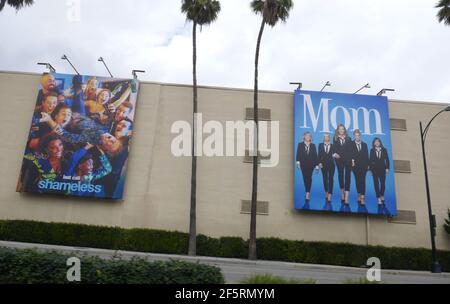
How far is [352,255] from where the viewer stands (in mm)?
21359

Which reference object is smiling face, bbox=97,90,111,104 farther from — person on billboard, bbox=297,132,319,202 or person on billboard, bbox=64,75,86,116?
person on billboard, bbox=297,132,319,202

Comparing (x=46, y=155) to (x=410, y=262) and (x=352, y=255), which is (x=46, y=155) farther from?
(x=410, y=262)

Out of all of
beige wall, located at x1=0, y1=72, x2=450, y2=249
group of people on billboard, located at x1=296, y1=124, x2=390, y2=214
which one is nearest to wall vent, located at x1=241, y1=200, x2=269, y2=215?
beige wall, located at x1=0, y1=72, x2=450, y2=249

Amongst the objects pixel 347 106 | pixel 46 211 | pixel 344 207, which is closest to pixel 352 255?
pixel 344 207

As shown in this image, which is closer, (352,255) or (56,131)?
(352,255)

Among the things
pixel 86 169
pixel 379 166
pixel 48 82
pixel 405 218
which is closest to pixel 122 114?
pixel 86 169

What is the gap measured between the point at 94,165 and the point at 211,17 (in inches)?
531

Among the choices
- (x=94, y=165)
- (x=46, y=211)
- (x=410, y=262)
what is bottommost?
(x=410, y=262)

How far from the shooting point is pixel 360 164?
934 inches

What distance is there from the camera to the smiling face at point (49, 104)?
24.5 m

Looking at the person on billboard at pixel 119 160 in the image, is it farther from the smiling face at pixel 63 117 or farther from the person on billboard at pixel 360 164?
the person on billboard at pixel 360 164

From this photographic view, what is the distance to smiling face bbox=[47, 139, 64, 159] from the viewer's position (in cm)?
2339

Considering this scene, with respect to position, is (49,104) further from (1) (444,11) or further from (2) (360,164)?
(1) (444,11)
